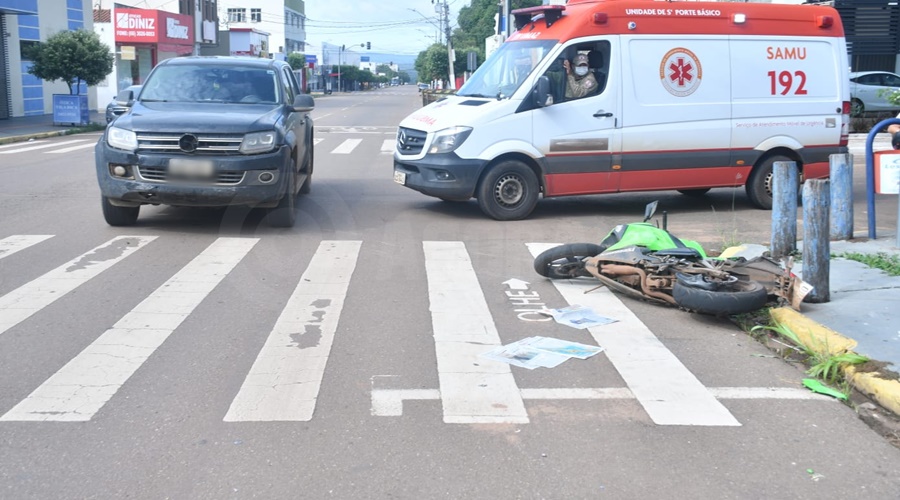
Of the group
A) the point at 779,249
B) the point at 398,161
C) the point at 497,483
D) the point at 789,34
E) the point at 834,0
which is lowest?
the point at 497,483

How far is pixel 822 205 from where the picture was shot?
7.33 metres

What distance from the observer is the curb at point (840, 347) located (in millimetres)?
5148

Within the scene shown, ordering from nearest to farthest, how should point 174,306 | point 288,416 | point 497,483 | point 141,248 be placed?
1. point 497,483
2. point 288,416
3. point 174,306
4. point 141,248

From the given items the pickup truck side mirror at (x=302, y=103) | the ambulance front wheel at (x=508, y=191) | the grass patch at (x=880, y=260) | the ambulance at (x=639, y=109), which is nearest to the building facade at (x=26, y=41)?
the pickup truck side mirror at (x=302, y=103)

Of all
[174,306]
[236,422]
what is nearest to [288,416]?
[236,422]

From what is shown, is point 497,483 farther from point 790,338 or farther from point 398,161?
point 398,161

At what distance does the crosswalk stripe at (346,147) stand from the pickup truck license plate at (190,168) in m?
11.3

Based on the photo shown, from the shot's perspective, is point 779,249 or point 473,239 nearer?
point 779,249

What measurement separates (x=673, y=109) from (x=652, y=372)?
22.4 ft

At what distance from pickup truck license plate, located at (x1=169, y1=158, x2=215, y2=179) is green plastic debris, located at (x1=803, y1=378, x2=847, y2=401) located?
6.61 meters

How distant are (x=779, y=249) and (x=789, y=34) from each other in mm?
4806

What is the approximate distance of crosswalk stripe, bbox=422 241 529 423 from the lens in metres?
5.09

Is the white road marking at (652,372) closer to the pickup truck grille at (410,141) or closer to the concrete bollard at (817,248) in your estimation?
the concrete bollard at (817,248)

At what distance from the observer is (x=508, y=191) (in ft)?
37.7
